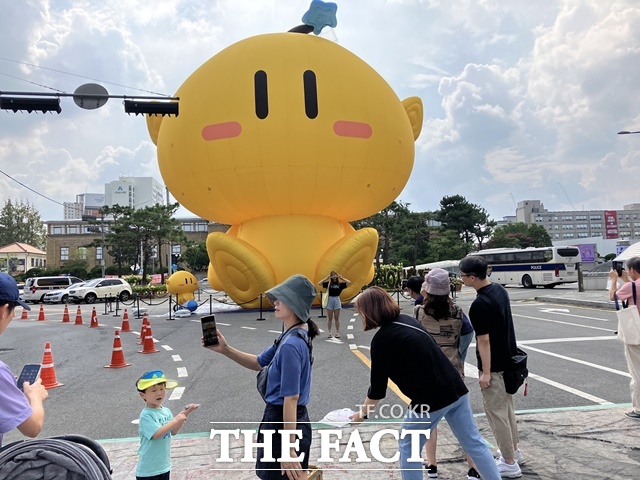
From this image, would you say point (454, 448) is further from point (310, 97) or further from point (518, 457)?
point (310, 97)

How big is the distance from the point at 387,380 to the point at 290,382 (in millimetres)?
672

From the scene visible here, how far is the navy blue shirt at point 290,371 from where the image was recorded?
94.3 inches

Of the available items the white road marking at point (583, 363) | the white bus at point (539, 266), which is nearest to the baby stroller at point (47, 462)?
the white road marking at point (583, 363)

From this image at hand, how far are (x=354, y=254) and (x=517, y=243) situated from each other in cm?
6643

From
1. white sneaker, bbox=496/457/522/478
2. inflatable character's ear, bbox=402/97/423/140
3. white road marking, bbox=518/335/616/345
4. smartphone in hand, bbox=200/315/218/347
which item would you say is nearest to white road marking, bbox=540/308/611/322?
white road marking, bbox=518/335/616/345

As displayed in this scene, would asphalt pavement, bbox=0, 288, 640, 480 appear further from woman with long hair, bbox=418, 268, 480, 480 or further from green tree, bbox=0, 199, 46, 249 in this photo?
green tree, bbox=0, 199, 46, 249

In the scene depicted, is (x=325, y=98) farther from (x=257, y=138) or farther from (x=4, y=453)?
(x=4, y=453)

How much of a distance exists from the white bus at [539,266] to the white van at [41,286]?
2772 cm

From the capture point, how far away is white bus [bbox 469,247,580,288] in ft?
94.1

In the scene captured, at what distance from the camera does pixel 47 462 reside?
1.62m

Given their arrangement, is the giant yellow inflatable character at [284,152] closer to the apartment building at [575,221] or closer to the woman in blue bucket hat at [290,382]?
the woman in blue bucket hat at [290,382]

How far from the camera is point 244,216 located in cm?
1432

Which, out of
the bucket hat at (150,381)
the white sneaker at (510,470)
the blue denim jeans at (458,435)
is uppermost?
the bucket hat at (150,381)

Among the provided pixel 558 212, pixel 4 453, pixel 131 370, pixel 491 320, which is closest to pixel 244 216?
pixel 131 370
